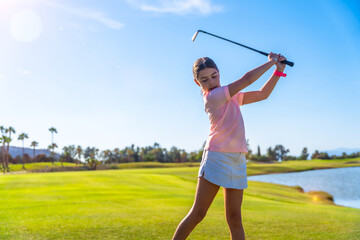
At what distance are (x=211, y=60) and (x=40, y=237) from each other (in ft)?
13.7

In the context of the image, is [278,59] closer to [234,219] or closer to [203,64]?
[203,64]

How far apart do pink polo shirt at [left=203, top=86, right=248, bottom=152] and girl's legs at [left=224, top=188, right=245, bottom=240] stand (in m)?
0.43

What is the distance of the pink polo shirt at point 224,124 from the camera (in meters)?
3.18

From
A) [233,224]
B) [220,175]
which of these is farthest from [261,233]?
[220,175]

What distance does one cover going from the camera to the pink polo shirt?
3.18m

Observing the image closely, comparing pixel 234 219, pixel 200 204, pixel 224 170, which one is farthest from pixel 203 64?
pixel 234 219

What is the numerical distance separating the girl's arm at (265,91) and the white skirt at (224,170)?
64cm

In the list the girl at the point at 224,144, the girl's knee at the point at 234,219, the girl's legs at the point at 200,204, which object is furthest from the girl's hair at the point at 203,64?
the girl's knee at the point at 234,219

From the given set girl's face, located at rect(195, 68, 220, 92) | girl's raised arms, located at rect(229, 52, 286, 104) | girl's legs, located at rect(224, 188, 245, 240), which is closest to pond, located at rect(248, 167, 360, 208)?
girl's legs, located at rect(224, 188, 245, 240)

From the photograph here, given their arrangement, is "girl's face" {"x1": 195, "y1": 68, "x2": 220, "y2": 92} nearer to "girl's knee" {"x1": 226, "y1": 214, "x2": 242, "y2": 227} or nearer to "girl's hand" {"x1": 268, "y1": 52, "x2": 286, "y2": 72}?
"girl's hand" {"x1": 268, "y1": 52, "x2": 286, "y2": 72}

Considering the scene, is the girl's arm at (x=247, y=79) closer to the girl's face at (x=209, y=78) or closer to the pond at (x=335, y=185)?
the girl's face at (x=209, y=78)

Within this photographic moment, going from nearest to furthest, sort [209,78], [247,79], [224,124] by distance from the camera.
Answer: [247,79]
[224,124]
[209,78]

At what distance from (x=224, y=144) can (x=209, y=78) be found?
689mm

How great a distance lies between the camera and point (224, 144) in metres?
3.19
